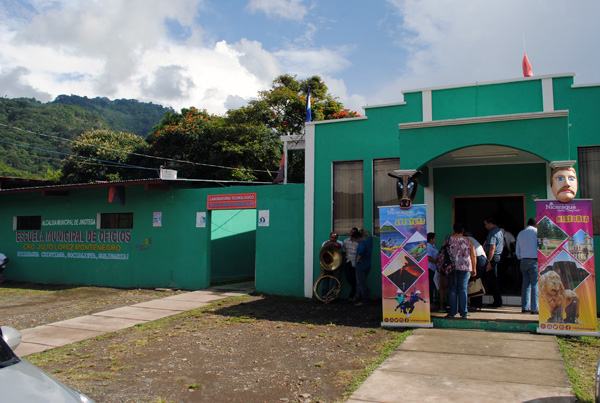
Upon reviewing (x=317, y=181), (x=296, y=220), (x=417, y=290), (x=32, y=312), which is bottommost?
(x=32, y=312)

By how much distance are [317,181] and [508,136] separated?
4740 millimetres

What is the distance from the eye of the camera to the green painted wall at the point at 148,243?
1197cm

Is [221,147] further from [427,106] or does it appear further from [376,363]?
[376,363]

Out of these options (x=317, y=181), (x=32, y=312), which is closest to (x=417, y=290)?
(x=317, y=181)

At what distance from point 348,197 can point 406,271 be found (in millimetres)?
3575

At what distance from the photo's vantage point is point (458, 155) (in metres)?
9.34

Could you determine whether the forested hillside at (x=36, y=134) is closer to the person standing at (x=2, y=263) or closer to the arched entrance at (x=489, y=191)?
the person standing at (x=2, y=263)

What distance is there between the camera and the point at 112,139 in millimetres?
33844

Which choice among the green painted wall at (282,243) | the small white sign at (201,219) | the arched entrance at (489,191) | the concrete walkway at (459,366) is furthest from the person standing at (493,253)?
the small white sign at (201,219)

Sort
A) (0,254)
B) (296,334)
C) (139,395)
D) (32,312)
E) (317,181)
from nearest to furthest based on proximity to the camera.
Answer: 1. (139,395)
2. (296,334)
3. (32,312)
4. (317,181)
5. (0,254)

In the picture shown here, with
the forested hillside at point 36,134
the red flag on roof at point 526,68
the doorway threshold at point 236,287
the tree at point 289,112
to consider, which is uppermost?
the forested hillside at point 36,134

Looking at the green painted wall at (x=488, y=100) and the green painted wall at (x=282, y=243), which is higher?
the green painted wall at (x=488, y=100)

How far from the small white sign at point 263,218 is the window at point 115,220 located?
4.75 metres

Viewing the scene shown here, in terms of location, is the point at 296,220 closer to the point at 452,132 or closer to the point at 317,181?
the point at 317,181
